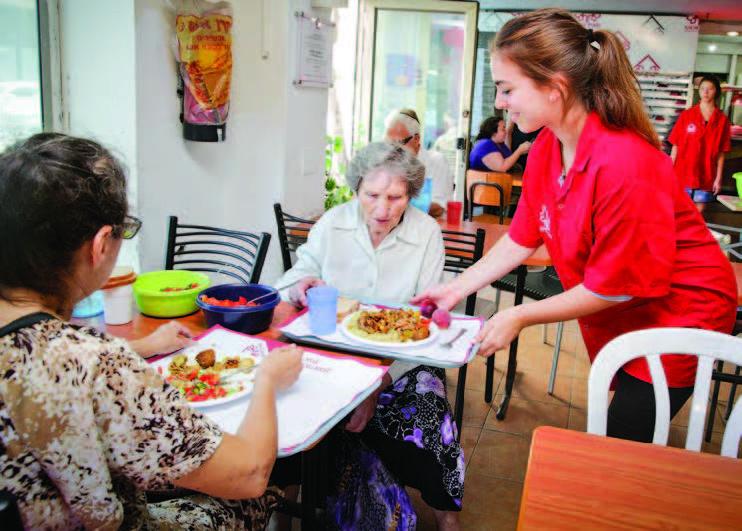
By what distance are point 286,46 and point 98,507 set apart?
270cm

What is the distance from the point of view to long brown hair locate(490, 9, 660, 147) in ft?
5.05

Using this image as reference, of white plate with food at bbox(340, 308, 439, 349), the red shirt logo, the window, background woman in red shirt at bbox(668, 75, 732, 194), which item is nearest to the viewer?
white plate with food at bbox(340, 308, 439, 349)

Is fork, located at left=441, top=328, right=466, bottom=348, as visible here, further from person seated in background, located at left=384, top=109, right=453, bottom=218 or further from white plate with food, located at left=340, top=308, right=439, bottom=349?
person seated in background, located at left=384, top=109, right=453, bottom=218

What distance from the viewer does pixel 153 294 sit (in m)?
1.81

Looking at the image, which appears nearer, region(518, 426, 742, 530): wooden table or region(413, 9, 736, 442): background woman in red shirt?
region(518, 426, 742, 530): wooden table

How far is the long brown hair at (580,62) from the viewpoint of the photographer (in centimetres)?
154

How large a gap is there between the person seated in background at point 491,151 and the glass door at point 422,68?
0.13 meters

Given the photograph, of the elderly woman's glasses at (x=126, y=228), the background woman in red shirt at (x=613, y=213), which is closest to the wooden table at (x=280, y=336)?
the background woman in red shirt at (x=613, y=213)

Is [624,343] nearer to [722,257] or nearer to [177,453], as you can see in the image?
[722,257]

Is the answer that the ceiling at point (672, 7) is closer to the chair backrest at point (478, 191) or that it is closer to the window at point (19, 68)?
the chair backrest at point (478, 191)

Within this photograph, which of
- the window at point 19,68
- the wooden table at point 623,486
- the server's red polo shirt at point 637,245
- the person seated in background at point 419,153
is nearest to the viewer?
the wooden table at point 623,486

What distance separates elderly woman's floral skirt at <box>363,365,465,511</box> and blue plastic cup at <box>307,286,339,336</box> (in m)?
0.32

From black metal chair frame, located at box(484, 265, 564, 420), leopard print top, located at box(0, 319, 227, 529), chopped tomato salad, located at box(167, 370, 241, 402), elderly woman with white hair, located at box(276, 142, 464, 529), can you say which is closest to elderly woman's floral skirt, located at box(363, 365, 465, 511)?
elderly woman with white hair, located at box(276, 142, 464, 529)

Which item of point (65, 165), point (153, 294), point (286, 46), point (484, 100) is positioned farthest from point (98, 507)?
point (484, 100)
